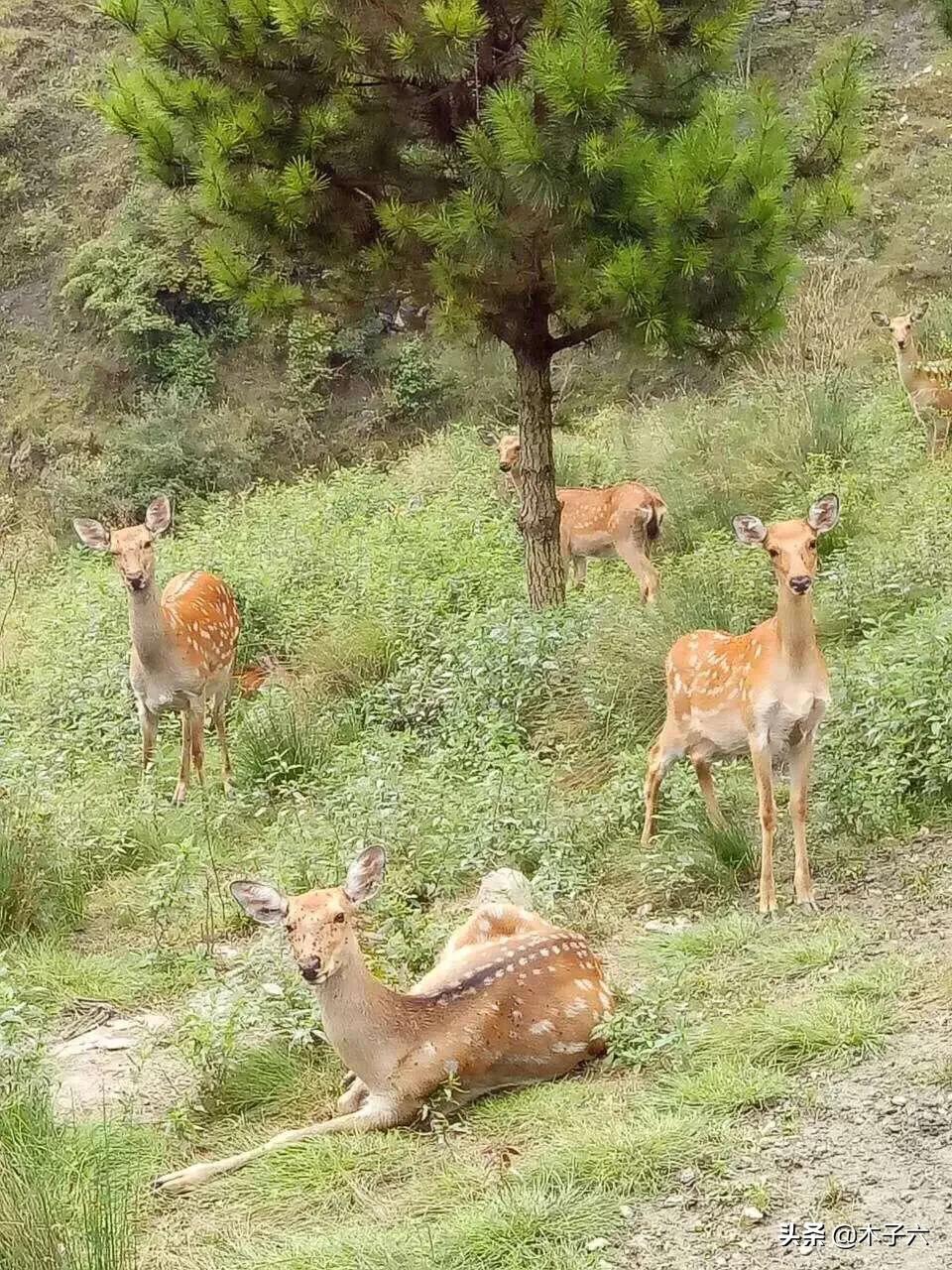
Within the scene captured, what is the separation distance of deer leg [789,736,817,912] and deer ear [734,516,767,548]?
803 millimetres

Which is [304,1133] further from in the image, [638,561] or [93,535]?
[638,561]

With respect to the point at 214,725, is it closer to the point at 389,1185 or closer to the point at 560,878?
the point at 560,878

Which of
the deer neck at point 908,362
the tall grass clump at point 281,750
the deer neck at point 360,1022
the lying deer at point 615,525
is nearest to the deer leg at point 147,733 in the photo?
the tall grass clump at point 281,750

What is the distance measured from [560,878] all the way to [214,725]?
4319mm

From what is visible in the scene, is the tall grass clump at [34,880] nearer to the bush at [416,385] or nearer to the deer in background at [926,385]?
the deer in background at [926,385]

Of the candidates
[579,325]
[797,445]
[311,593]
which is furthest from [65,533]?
[579,325]

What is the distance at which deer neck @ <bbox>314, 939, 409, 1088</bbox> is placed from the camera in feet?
15.6

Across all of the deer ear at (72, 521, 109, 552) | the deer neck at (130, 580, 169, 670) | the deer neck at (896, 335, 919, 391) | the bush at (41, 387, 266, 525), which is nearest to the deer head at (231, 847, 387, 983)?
the deer neck at (130, 580, 169, 670)

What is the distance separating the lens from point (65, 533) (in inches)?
806

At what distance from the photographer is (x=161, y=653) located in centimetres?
941

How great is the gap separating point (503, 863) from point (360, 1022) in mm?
1944

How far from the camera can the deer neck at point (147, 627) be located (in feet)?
30.7

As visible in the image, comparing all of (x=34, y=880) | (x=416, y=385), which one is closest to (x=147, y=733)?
(x=34, y=880)

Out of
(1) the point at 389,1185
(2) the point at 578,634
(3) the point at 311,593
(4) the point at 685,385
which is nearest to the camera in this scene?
(1) the point at 389,1185
